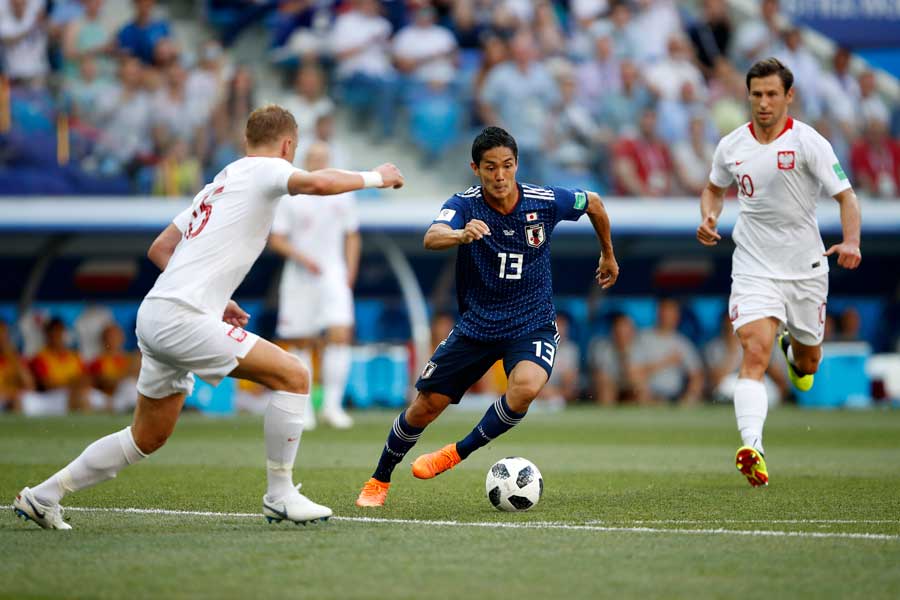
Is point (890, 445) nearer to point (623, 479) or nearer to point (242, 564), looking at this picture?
point (623, 479)

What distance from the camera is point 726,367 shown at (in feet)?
61.3

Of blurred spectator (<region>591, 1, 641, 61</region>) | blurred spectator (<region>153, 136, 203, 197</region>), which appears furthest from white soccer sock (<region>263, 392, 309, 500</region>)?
blurred spectator (<region>591, 1, 641, 61</region>)

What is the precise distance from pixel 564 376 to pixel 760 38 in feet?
20.7

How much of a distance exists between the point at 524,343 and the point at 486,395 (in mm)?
10462

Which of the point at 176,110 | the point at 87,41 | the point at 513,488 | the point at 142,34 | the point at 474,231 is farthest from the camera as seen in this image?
the point at 142,34

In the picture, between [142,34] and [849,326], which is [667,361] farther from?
[142,34]

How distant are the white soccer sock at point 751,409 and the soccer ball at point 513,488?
4.73ft

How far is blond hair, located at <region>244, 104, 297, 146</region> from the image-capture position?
620cm

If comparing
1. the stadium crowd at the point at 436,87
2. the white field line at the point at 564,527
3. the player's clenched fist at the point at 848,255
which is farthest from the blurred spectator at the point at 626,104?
the white field line at the point at 564,527

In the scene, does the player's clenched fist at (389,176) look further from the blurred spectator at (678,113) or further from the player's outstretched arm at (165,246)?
the blurred spectator at (678,113)

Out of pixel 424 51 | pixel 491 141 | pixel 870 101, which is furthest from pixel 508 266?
pixel 870 101

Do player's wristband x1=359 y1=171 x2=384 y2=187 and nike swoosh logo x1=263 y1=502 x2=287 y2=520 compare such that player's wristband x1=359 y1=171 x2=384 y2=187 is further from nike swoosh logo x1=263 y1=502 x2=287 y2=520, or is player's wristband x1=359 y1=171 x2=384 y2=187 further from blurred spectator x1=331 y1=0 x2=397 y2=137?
blurred spectator x1=331 y1=0 x2=397 y2=137

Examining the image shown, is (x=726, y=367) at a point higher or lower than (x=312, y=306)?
lower

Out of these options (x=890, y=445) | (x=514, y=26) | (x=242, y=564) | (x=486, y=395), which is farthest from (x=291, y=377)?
(x=514, y=26)
